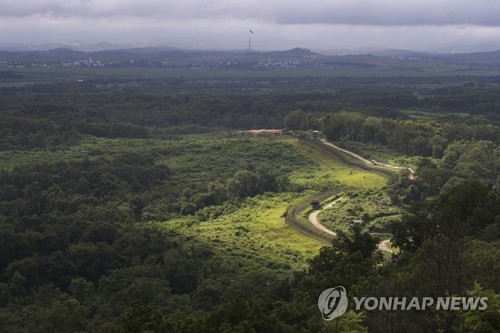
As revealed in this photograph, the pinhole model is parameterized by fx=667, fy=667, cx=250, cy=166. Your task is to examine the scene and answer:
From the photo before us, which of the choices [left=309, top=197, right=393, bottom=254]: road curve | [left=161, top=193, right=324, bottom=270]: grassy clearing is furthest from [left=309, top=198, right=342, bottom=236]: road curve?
[left=161, top=193, right=324, bottom=270]: grassy clearing

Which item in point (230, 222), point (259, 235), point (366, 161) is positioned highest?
point (366, 161)

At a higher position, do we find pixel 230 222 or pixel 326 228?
pixel 326 228

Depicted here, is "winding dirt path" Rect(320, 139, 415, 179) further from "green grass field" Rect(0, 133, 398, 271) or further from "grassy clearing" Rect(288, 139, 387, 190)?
→ "green grass field" Rect(0, 133, 398, 271)

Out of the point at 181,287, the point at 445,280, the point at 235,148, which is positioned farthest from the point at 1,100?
the point at 445,280

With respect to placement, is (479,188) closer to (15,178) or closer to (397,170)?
(397,170)

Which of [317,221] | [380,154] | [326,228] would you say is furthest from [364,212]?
[380,154]

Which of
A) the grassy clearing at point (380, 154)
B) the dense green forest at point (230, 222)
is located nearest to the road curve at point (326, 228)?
the dense green forest at point (230, 222)

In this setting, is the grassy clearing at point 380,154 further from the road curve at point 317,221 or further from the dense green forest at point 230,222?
the road curve at point 317,221

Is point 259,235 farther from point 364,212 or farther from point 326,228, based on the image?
point 364,212
